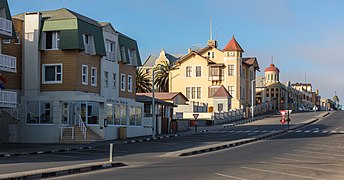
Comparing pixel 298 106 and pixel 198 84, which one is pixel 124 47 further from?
pixel 298 106

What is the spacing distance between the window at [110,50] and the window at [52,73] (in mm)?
6190

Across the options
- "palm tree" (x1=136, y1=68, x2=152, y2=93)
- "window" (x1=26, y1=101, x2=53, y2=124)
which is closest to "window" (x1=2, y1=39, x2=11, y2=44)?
"window" (x1=26, y1=101, x2=53, y2=124)

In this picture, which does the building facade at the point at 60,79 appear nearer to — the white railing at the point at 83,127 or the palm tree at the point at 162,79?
the white railing at the point at 83,127

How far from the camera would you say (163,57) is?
382ft

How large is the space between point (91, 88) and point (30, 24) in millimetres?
7324

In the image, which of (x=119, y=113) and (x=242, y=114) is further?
(x=242, y=114)

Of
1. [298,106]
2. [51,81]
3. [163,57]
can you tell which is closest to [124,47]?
[51,81]

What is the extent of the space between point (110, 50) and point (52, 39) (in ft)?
23.5

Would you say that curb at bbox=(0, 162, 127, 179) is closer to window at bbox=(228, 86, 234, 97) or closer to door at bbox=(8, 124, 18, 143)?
door at bbox=(8, 124, 18, 143)

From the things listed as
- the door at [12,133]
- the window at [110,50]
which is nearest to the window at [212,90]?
the window at [110,50]

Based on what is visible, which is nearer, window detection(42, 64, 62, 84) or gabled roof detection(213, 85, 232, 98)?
window detection(42, 64, 62, 84)

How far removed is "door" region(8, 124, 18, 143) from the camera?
41072mm

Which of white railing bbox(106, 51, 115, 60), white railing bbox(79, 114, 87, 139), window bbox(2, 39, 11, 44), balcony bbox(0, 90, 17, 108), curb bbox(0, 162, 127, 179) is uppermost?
window bbox(2, 39, 11, 44)

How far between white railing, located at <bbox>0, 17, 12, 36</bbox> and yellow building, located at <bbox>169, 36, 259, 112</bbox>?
60.2m
